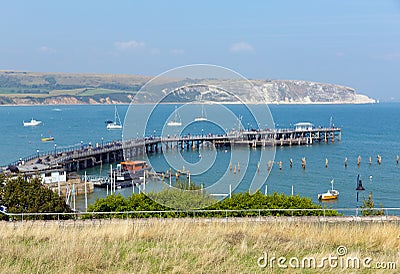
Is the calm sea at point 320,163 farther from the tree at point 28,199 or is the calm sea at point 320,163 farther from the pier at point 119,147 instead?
the tree at point 28,199

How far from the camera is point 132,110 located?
13766 mm

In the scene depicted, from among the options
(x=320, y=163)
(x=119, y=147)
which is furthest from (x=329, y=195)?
(x=119, y=147)

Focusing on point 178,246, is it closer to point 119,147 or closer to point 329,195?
point 329,195

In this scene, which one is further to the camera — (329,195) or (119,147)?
(119,147)

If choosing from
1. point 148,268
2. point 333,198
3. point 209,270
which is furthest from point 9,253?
point 333,198

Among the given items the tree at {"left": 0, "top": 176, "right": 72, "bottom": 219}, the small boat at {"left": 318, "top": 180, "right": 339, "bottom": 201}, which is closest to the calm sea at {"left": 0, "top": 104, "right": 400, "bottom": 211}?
the small boat at {"left": 318, "top": 180, "right": 339, "bottom": 201}

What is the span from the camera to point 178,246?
26.1 ft

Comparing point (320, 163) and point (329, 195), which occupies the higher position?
point (320, 163)

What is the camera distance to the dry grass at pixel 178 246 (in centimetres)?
677

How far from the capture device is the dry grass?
6.77m

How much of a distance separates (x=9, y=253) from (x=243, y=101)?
992cm

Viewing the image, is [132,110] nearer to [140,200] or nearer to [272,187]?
[140,200]

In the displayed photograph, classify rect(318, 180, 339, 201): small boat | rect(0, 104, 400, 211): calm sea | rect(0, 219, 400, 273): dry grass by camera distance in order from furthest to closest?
1. rect(0, 104, 400, 211): calm sea
2. rect(318, 180, 339, 201): small boat
3. rect(0, 219, 400, 273): dry grass

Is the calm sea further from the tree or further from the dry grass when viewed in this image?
the dry grass
